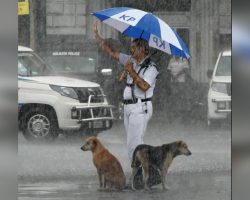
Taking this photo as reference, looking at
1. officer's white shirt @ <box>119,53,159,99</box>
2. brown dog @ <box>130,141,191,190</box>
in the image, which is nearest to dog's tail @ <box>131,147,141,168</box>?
brown dog @ <box>130,141,191,190</box>

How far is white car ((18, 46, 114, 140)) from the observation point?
7926 millimetres

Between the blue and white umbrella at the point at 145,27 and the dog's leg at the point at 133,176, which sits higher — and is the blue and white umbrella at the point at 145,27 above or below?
above

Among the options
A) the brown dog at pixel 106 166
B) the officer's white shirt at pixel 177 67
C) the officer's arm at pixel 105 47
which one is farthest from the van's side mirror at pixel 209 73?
the brown dog at pixel 106 166

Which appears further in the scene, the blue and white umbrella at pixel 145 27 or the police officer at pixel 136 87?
the police officer at pixel 136 87

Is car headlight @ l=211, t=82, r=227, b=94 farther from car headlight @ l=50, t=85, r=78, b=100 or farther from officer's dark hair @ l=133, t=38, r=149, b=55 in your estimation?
car headlight @ l=50, t=85, r=78, b=100

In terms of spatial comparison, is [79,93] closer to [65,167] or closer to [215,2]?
[65,167]

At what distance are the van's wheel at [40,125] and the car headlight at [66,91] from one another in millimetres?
210

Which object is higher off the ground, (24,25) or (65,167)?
(24,25)

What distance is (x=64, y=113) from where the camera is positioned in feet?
26.2

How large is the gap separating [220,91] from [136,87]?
0.80 m

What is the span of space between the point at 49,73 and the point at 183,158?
1523 mm

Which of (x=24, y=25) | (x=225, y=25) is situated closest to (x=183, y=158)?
(x=225, y=25)

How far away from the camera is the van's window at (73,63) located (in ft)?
25.9

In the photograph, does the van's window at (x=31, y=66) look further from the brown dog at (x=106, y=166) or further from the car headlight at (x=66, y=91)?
the brown dog at (x=106, y=166)
